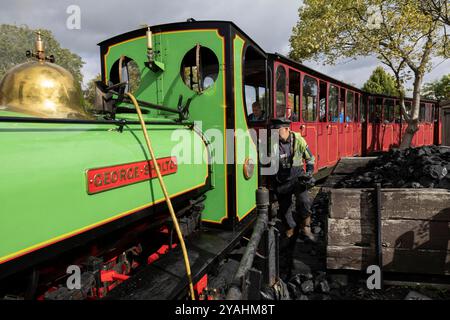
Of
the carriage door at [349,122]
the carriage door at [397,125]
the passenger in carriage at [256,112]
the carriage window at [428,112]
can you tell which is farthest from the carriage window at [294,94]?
the carriage window at [428,112]

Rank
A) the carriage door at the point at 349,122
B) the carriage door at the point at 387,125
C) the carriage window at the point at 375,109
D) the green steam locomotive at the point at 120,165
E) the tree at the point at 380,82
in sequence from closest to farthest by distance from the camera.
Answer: the green steam locomotive at the point at 120,165
the carriage door at the point at 349,122
the carriage window at the point at 375,109
the carriage door at the point at 387,125
the tree at the point at 380,82

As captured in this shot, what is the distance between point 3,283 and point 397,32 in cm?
1263

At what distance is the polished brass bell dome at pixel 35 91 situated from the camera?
1.89m

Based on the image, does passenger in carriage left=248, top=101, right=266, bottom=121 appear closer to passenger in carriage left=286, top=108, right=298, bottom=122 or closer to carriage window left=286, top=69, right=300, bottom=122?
passenger in carriage left=286, top=108, right=298, bottom=122

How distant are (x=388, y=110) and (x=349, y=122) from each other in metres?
5.19

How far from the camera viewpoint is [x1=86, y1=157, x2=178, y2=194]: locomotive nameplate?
1.76 metres

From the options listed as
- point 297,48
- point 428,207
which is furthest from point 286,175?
point 297,48

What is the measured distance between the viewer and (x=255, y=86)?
4.66m

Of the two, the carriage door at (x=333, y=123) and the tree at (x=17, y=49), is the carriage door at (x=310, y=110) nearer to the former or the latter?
the carriage door at (x=333, y=123)

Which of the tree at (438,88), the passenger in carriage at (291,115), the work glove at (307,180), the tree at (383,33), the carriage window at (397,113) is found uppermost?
the tree at (438,88)

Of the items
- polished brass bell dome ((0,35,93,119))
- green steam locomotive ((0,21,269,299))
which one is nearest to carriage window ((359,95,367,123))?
green steam locomotive ((0,21,269,299))

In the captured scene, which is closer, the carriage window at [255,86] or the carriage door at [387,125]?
the carriage window at [255,86]

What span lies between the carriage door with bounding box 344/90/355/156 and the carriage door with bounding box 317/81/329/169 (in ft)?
6.84

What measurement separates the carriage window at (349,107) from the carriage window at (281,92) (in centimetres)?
458
